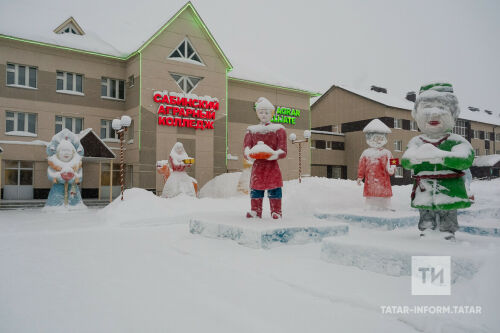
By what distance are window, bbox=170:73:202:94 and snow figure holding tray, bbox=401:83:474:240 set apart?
51.2ft

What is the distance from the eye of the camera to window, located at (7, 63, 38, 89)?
56.1 feet

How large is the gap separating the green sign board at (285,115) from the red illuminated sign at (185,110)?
15.9 feet

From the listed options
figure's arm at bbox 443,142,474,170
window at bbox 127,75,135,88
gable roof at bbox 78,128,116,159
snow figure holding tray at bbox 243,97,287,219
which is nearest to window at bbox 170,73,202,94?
window at bbox 127,75,135,88

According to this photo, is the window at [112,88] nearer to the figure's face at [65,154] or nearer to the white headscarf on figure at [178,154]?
the figure's face at [65,154]

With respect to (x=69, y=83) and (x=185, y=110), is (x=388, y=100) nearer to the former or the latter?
(x=185, y=110)

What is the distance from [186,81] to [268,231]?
15.2 m

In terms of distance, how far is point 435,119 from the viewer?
15.6ft

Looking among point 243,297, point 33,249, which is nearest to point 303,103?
point 33,249

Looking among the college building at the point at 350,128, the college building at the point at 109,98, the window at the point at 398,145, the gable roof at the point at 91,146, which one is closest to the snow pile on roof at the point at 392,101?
the college building at the point at 350,128

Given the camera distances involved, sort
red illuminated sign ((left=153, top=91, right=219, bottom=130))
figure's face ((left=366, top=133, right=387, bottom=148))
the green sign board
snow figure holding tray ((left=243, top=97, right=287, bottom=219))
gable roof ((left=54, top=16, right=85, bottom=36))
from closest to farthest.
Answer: snow figure holding tray ((left=243, top=97, right=287, bottom=219)) → figure's face ((left=366, top=133, right=387, bottom=148)) → red illuminated sign ((left=153, top=91, right=219, bottom=130)) → gable roof ((left=54, top=16, right=85, bottom=36)) → the green sign board

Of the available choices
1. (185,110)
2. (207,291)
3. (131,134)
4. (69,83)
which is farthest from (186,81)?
(207,291)

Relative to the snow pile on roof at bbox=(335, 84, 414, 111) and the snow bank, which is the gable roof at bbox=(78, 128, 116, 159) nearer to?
the snow bank

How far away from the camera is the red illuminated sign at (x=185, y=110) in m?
18.2

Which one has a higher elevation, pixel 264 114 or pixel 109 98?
pixel 109 98
